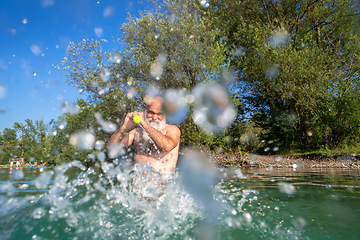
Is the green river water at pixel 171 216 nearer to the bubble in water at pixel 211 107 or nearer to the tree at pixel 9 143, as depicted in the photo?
the bubble in water at pixel 211 107

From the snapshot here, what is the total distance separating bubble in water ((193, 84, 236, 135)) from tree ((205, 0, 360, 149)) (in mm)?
3212

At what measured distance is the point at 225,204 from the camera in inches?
149

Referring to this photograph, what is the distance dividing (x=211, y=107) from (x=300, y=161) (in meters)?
6.01


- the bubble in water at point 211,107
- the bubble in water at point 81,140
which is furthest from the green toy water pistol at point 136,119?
the bubble in water at point 81,140

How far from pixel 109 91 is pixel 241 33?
11042 millimetres

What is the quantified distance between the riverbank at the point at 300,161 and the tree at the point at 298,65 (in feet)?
10.1

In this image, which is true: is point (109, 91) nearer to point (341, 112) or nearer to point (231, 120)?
point (231, 120)

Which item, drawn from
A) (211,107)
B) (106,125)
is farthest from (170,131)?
(106,125)

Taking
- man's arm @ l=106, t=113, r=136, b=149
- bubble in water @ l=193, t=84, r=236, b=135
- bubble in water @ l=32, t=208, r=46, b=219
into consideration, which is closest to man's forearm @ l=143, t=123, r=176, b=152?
man's arm @ l=106, t=113, r=136, b=149

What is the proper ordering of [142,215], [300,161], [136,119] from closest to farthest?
[142,215] < [136,119] < [300,161]

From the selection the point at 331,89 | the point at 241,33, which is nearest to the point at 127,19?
the point at 241,33

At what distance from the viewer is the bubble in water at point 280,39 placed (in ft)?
53.0

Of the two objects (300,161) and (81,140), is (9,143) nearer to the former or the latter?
(81,140)

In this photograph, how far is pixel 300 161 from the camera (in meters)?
13.7
